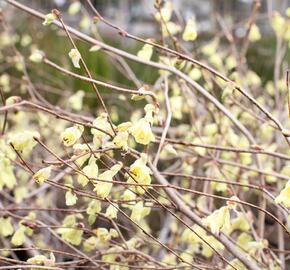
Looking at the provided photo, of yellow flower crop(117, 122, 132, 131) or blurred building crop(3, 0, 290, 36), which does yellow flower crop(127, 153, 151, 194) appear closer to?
yellow flower crop(117, 122, 132, 131)

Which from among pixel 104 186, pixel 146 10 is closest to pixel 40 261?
pixel 104 186

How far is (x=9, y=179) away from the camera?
184 centimetres

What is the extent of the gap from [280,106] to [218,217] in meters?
1.64

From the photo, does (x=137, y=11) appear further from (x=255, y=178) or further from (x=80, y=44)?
(x=255, y=178)

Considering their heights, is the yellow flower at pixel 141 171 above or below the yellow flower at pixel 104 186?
above

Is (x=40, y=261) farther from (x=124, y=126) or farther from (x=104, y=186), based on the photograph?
(x=124, y=126)

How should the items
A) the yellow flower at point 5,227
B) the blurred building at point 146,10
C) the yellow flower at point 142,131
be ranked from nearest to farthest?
the yellow flower at point 142,131
the yellow flower at point 5,227
the blurred building at point 146,10

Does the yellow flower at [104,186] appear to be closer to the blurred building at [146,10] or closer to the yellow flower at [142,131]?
the yellow flower at [142,131]

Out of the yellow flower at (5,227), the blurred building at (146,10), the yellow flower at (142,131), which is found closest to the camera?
the yellow flower at (142,131)

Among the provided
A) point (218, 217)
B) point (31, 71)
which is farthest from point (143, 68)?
point (218, 217)

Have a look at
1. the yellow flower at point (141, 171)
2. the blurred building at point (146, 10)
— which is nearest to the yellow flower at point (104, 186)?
the yellow flower at point (141, 171)

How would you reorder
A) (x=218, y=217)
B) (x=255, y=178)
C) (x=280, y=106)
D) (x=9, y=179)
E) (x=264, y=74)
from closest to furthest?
(x=218, y=217)
(x=9, y=179)
(x=255, y=178)
(x=280, y=106)
(x=264, y=74)

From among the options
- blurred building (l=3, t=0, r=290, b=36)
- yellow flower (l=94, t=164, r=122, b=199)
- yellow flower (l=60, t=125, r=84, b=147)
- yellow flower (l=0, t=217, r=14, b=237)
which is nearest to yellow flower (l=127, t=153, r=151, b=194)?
yellow flower (l=94, t=164, r=122, b=199)

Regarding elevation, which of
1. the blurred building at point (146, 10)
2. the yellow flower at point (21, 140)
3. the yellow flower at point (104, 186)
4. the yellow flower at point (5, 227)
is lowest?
the yellow flower at point (5, 227)
